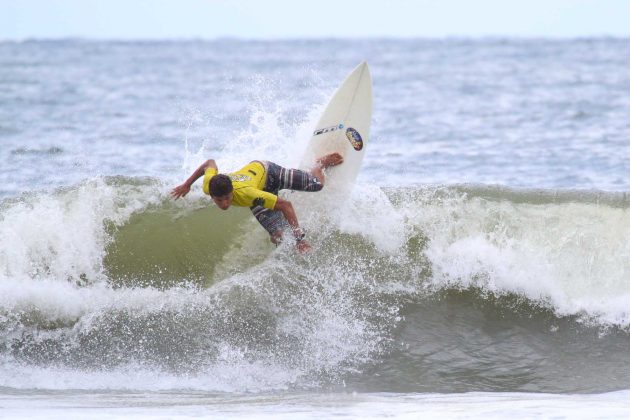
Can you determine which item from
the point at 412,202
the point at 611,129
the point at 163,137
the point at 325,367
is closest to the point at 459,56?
the point at 611,129

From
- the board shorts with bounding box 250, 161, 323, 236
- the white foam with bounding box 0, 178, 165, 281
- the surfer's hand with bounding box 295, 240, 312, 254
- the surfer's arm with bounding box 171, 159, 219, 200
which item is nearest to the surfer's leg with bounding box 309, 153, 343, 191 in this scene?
the board shorts with bounding box 250, 161, 323, 236

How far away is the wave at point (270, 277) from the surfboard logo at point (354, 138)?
15.6 inches

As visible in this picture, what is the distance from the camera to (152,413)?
5.83 metres

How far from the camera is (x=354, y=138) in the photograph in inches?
359

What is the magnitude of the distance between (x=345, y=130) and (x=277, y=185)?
131 centimetres

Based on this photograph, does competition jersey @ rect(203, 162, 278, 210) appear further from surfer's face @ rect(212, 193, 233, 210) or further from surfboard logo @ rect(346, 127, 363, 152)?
surfboard logo @ rect(346, 127, 363, 152)

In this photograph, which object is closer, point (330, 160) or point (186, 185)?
point (186, 185)

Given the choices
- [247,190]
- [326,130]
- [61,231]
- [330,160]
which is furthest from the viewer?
[326,130]

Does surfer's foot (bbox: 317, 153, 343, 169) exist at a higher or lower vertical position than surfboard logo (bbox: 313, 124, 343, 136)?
lower

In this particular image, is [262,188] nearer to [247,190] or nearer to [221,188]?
[247,190]

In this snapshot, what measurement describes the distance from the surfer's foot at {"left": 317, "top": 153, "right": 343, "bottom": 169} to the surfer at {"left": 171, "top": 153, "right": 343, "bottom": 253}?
1.25ft

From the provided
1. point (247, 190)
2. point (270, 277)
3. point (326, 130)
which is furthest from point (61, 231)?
point (326, 130)

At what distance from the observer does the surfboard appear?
354 inches

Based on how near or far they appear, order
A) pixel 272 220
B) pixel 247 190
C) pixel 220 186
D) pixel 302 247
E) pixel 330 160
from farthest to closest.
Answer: pixel 330 160 → pixel 272 220 → pixel 302 247 → pixel 247 190 → pixel 220 186
